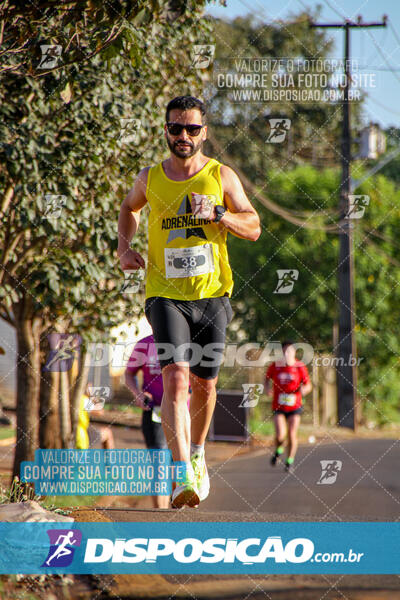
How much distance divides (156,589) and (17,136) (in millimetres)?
4540

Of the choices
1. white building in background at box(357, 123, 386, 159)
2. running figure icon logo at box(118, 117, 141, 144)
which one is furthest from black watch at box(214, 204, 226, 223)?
white building in background at box(357, 123, 386, 159)

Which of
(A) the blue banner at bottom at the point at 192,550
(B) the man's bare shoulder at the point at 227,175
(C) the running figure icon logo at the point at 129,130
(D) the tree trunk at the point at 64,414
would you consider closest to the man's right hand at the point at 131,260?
(B) the man's bare shoulder at the point at 227,175

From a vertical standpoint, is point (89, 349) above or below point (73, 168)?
below

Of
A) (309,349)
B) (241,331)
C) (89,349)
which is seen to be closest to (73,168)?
(89,349)

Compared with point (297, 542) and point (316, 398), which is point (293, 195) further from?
point (297, 542)

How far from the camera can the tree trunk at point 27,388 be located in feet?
28.5

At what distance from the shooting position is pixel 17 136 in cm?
707

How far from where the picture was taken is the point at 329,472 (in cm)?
1104

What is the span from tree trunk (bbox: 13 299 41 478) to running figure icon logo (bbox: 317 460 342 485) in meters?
3.93

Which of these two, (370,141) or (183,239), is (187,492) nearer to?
(183,239)

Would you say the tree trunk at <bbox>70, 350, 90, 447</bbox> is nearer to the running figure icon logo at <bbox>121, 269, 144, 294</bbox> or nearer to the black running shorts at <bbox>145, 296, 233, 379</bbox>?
the running figure icon logo at <bbox>121, 269, 144, 294</bbox>

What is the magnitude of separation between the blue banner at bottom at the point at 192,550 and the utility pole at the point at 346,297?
14247 mm

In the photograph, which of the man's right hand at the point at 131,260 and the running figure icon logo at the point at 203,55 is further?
the running figure icon logo at the point at 203,55

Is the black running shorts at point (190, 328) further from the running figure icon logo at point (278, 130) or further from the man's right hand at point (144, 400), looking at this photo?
the running figure icon logo at point (278, 130)
